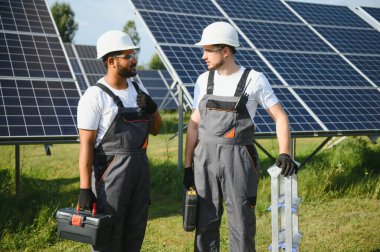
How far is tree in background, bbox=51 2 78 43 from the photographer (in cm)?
4338

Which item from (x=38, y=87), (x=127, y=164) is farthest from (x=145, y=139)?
(x=38, y=87)

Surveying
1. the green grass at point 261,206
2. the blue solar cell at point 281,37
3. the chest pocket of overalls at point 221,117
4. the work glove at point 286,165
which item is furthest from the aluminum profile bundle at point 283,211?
the blue solar cell at point 281,37

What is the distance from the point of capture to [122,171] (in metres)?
3.71

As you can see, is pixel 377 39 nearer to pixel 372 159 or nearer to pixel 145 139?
pixel 372 159

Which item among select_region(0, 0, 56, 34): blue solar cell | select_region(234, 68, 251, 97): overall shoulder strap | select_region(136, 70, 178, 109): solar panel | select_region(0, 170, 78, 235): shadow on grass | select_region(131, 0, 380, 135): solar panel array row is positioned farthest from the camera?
select_region(136, 70, 178, 109): solar panel

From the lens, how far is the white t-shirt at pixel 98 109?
3607mm

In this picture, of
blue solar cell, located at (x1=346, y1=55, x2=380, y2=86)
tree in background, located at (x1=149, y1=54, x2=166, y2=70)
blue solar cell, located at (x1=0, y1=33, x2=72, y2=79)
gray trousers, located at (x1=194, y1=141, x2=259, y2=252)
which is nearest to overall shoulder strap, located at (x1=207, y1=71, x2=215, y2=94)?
gray trousers, located at (x1=194, y1=141, x2=259, y2=252)

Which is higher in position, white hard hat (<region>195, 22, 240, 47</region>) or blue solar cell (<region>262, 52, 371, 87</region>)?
blue solar cell (<region>262, 52, 371, 87</region>)

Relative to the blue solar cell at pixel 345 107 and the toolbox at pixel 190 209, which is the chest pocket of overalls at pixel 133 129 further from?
the blue solar cell at pixel 345 107

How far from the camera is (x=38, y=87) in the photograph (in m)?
6.98

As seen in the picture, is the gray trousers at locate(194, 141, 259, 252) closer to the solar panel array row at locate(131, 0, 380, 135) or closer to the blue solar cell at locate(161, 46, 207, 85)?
the solar panel array row at locate(131, 0, 380, 135)

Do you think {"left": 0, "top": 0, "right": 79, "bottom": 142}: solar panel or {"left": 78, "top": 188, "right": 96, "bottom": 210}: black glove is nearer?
{"left": 78, "top": 188, "right": 96, "bottom": 210}: black glove

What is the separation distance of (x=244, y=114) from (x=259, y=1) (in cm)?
885

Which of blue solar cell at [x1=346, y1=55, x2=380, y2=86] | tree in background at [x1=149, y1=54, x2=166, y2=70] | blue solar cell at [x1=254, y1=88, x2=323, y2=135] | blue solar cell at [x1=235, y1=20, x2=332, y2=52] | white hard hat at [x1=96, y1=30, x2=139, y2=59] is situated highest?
tree in background at [x1=149, y1=54, x2=166, y2=70]
